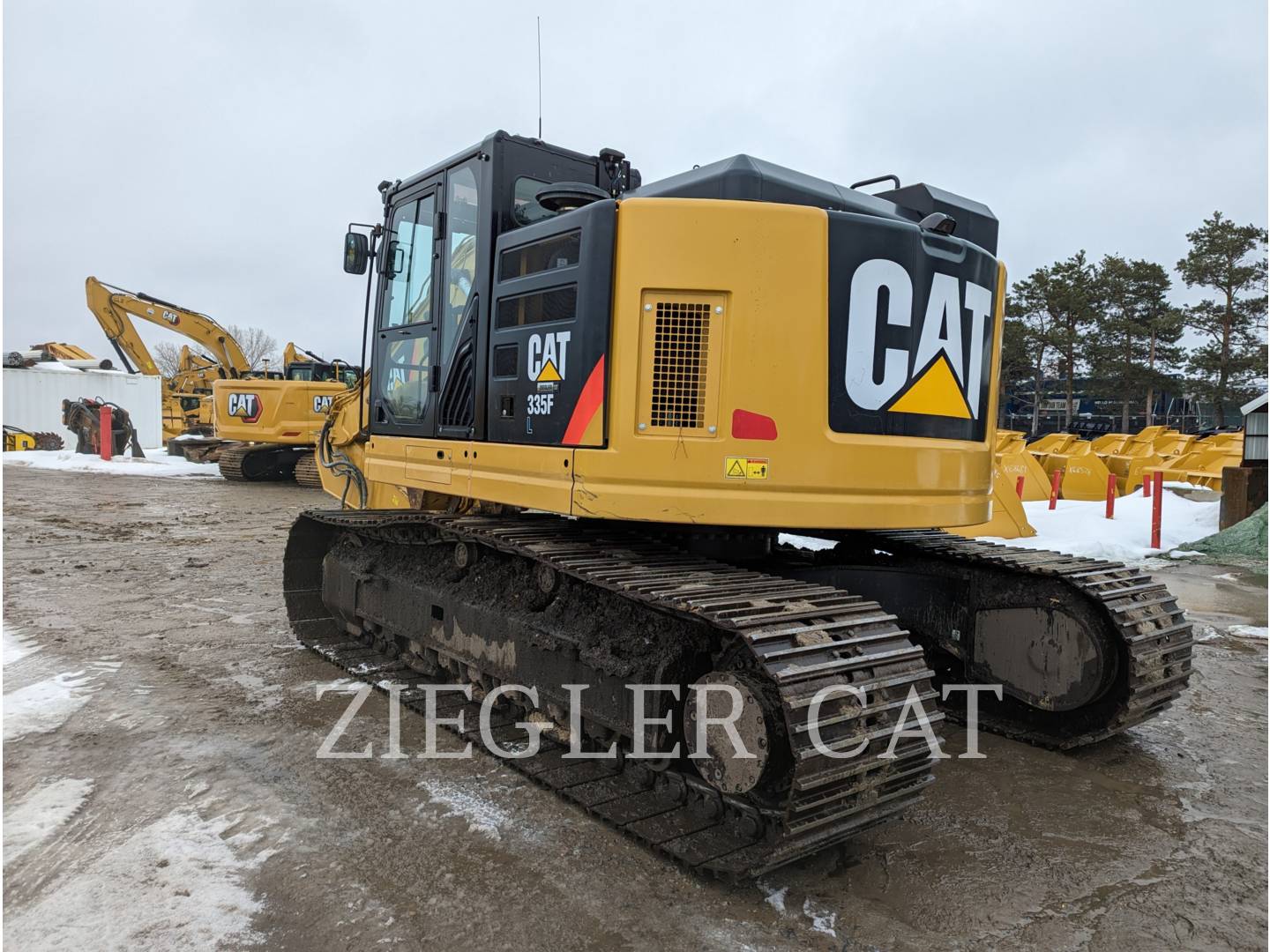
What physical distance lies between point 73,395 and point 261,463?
13.7 m

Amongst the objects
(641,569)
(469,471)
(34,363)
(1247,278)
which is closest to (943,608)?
(641,569)

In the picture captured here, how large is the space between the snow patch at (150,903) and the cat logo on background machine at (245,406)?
1478cm

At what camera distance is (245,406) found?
17109 mm

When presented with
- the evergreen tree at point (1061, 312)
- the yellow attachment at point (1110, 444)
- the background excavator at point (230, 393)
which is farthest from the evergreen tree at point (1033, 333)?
the background excavator at point (230, 393)

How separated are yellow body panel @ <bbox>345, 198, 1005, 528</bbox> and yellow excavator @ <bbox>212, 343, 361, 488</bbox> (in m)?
13.7

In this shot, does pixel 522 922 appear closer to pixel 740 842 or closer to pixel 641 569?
pixel 740 842

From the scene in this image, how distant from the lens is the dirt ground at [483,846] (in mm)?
2871

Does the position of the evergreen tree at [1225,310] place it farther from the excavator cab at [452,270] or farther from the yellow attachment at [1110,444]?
the excavator cab at [452,270]

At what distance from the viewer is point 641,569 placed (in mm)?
3715

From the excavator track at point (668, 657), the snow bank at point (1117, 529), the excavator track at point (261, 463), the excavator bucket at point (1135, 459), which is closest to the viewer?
the excavator track at point (668, 657)

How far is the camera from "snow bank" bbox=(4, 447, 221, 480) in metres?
19.8

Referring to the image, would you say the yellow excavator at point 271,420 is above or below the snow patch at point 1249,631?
above

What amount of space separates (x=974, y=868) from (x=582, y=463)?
2118 mm

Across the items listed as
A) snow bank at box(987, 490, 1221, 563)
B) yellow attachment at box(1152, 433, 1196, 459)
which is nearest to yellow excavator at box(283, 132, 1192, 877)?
snow bank at box(987, 490, 1221, 563)
